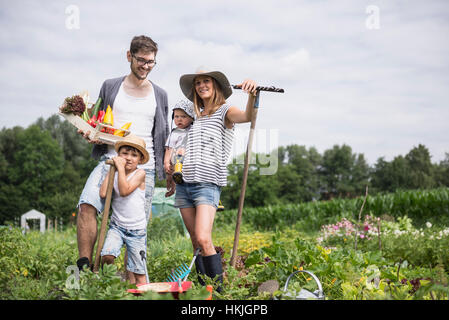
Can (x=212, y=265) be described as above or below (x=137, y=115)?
below

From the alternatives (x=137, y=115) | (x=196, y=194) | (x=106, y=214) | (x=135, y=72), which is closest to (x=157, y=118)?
(x=137, y=115)

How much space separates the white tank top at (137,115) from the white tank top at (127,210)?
0.30 m

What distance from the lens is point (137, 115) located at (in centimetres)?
354

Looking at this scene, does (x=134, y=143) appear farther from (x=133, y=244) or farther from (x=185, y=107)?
(x=133, y=244)

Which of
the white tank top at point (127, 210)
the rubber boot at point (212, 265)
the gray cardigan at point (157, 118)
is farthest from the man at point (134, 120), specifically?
the rubber boot at point (212, 265)

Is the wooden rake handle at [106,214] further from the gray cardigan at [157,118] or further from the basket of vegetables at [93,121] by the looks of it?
the gray cardigan at [157,118]

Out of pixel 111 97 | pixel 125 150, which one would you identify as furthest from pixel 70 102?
pixel 125 150

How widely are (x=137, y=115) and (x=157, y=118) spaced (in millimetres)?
202

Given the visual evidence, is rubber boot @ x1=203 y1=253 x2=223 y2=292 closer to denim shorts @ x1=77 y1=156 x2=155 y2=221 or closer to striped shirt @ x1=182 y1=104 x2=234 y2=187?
striped shirt @ x1=182 y1=104 x2=234 y2=187

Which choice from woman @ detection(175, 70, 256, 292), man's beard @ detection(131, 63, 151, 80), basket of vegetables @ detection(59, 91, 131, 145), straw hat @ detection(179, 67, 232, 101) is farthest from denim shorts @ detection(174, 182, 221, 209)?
man's beard @ detection(131, 63, 151, 80)

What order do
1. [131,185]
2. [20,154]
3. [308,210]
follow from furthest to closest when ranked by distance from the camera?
[20,154] → [308,210] → [131,185]
